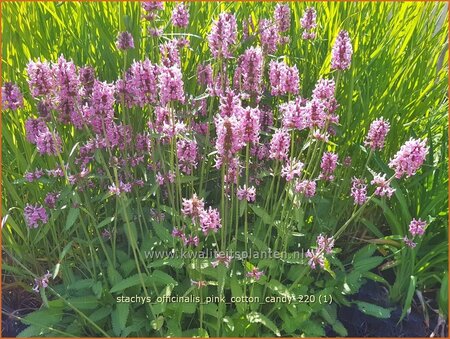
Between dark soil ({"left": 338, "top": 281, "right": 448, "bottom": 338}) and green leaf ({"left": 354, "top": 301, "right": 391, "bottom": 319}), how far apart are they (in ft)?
0.36

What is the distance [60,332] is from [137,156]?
Answer: 2.31 feet

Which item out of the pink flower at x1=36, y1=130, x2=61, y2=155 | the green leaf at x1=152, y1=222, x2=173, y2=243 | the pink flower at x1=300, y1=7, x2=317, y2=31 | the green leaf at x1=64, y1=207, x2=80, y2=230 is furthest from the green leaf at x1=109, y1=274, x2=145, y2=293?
the pink flower at x1=300, y1=7, x2=317, y2=31

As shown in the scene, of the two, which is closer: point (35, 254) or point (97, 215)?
point (97, 215)

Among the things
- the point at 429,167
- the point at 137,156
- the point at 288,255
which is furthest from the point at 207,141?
the point at 429,167

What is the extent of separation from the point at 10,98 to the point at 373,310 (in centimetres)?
154

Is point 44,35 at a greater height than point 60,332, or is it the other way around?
point 44,35

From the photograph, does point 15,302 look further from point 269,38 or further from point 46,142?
point 269,38

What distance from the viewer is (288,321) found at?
2078 millimetres

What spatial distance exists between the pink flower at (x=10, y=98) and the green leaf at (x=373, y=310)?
1.47m

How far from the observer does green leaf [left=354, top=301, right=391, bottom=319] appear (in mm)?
2193

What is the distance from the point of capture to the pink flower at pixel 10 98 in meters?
1.92

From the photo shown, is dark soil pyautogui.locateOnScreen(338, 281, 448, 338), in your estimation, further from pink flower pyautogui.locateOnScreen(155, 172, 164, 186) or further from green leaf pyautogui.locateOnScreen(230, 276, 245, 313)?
pink flower pyautogui.locateOnScreen(155, 172, 164, 186)

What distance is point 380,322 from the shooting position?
93.0 inches

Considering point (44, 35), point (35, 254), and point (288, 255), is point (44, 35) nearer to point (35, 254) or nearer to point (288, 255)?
point (35, 254)
